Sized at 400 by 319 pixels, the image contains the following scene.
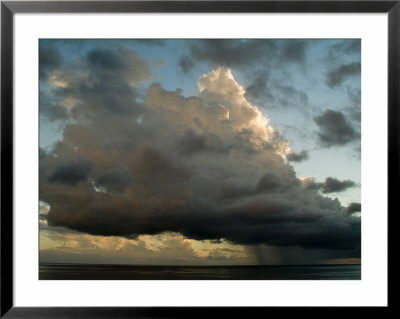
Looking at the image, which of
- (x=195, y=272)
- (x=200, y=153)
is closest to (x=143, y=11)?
(x=200, y=153)

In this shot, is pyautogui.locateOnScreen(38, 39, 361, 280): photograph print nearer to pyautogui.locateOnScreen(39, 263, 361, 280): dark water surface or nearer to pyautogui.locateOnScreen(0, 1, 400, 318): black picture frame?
pyautogui.locateOnScreen(39, 263, 361, 280): dark water surface

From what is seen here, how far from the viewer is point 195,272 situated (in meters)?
2.37

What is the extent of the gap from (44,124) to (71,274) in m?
0.82

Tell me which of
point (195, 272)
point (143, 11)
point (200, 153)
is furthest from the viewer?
point (200, 153)

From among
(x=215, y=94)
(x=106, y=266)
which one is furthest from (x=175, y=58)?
(x=106, y=266)

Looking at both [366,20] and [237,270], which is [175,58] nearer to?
[366,20]

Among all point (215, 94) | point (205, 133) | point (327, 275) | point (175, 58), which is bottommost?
point (327, 275)

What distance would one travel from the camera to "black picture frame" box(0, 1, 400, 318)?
85.7 inches

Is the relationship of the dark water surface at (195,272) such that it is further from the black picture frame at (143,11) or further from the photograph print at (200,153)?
the black picture frame at (143,11)

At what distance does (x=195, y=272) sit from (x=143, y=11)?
1.40 m

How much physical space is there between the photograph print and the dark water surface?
0.05ft

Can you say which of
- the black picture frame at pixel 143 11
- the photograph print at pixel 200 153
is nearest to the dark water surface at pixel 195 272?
the photograph print at pixel 200 153

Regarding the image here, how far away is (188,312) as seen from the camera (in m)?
2.17

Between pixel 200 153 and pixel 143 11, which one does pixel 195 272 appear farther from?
pixel 143 11
